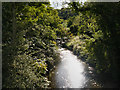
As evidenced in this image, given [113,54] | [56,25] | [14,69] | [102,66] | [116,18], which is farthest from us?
[56,25]

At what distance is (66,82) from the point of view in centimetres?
661

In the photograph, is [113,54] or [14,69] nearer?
[113,54]

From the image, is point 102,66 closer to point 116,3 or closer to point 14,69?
point 116,3

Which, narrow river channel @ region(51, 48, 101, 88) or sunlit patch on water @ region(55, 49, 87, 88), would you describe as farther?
sunlit patch on water @ region(55, 49, 87, 88)

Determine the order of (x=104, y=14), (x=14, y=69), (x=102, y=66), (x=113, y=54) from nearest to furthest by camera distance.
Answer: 1. (x=113, y=54)
2. (x=104, y=14)
3. (x=14, y=69)
4. (x=102, y=66)

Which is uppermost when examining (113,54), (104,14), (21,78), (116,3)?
(116,3)

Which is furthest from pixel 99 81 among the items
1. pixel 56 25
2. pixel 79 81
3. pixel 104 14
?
pixel 56 25

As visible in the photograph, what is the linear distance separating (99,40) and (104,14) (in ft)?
4.77

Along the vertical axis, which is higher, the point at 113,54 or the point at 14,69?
the point at 113,54

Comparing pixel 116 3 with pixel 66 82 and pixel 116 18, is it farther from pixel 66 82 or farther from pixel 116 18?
pixel 66 82

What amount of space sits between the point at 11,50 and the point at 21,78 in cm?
113

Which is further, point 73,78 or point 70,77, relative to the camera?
point 70,77

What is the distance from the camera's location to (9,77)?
3.97 meters

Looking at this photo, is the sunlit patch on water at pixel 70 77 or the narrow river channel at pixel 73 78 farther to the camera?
the sunlit patch on water at pixel 70 77
